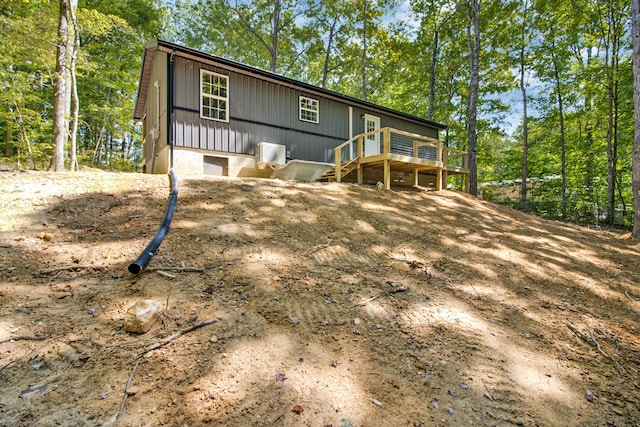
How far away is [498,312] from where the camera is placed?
3.12 metres

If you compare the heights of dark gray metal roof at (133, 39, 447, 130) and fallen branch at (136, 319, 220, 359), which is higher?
dark gray metal roof at (133, 39, 447, 130)

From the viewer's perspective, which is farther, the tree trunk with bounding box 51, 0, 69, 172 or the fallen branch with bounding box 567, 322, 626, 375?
the tree trunk with bounding box 51, 0, 69, 172

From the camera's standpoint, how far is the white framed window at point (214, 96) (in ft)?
29.6

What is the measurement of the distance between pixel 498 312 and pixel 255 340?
8.56 ft

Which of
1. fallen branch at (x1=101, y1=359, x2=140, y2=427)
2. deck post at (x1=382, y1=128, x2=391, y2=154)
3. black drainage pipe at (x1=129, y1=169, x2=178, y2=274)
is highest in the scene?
deck post at (x1=382, y1=128, x2=391, y2=154)

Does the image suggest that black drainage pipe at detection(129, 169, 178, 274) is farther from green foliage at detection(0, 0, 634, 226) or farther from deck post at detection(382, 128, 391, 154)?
green foliage at detection(0, 0, 634, 226)

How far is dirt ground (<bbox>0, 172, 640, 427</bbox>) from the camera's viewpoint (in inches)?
71.1

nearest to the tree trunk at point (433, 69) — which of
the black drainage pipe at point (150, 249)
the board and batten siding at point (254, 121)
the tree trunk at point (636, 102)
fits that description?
the board and batten siding at point (254, 121)

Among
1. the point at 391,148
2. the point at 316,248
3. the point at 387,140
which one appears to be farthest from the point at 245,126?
the point at 316,248

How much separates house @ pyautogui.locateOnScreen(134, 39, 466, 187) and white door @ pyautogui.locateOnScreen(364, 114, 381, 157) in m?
0.14

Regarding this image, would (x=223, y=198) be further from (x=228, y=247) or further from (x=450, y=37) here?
(x=450, y=37)

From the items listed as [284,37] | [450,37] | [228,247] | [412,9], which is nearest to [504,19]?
[450,37]

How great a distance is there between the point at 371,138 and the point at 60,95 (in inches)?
410

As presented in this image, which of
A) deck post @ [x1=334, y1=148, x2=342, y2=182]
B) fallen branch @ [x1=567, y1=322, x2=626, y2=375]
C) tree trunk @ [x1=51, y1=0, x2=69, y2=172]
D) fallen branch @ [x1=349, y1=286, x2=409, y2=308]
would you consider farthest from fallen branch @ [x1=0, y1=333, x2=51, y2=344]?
deck post @ [x1=334, y1=148, x2=342, y2=182]
